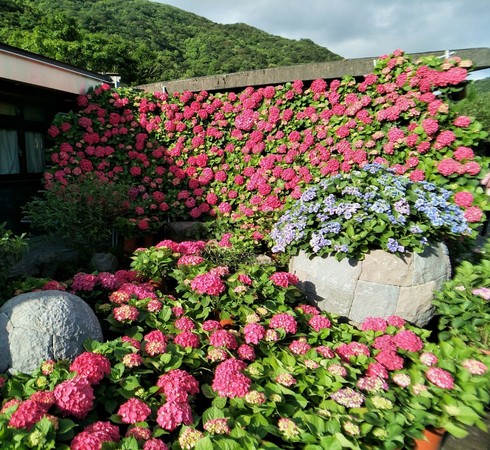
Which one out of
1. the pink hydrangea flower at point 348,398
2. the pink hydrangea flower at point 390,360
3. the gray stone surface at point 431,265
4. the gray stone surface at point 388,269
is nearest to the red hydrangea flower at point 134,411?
the pink hydrangea flower at point 348,398

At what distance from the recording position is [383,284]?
113 inches

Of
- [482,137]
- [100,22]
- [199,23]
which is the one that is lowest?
[482,137]

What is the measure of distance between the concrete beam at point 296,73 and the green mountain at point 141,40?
735 inches

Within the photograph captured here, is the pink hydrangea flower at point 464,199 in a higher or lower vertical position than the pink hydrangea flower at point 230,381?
higher

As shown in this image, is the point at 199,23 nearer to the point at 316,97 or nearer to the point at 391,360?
the point at 316,97

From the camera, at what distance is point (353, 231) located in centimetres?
291

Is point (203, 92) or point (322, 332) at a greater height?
point (203, 92)

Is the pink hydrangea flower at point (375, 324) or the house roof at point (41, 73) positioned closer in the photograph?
the pink hydrangea flower at point (375, 324)

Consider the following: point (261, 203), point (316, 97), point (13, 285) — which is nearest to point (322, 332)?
point (13, 285)

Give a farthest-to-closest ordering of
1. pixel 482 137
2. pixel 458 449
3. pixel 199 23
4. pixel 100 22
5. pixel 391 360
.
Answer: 1. pixel 199 23
2. pixel 100 22
3. pixel 482 137
4. pixel 391 360
5. pixel 458 449

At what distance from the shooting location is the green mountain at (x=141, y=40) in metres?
22.4

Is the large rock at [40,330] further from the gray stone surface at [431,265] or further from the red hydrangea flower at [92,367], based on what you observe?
the gray stone surface at [431,265]

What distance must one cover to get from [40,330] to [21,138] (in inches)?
178

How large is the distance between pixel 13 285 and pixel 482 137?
14.5ft
